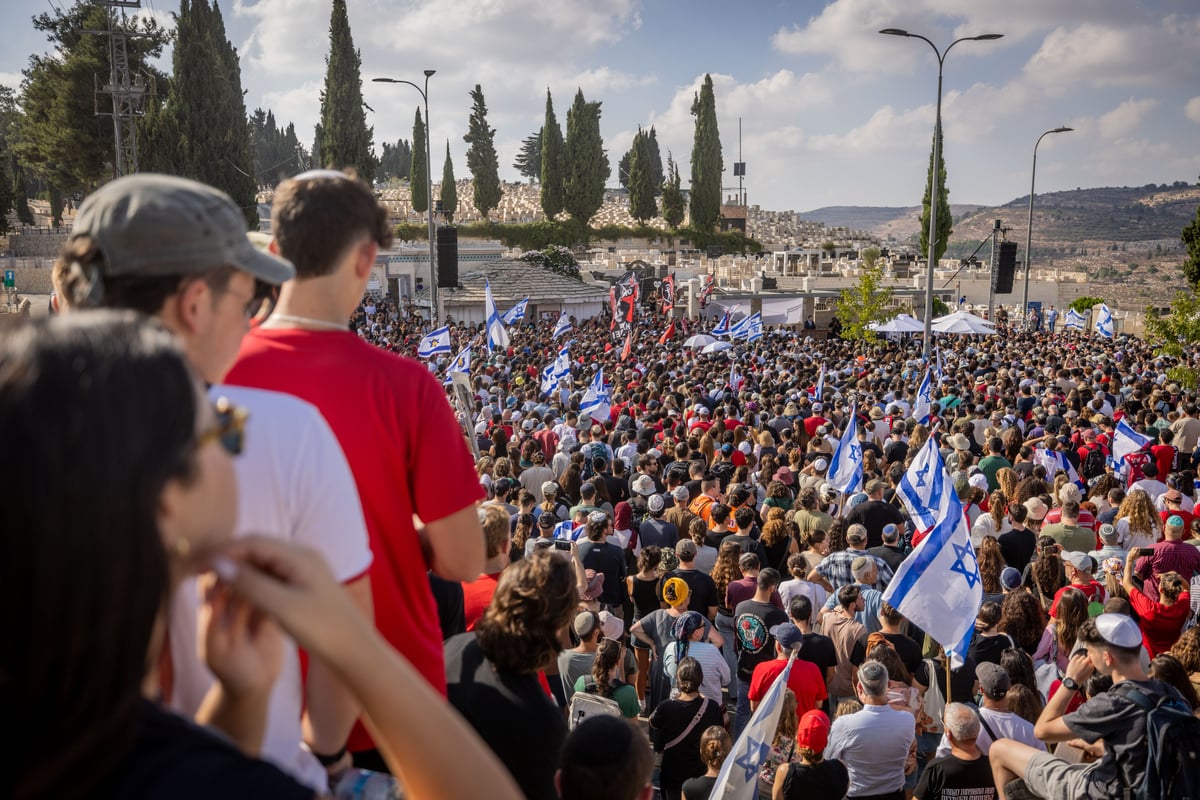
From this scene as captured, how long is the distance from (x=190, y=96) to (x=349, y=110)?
14.5 metres

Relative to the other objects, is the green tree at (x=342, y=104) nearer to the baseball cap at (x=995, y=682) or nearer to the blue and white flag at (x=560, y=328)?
the blue and white flag at (x=560, y=328)

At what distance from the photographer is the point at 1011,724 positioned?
16.2 feet

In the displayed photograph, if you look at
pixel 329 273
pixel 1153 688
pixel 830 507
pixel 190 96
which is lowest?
pixel 830 507

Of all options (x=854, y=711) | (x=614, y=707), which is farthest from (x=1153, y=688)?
(x=614, y=707)

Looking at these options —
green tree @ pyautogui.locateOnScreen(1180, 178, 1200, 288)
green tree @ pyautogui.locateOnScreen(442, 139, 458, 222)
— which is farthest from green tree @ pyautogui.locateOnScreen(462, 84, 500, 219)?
green tree @ pyautogui.locateOnScreen(1180, 178, 1200, 288)

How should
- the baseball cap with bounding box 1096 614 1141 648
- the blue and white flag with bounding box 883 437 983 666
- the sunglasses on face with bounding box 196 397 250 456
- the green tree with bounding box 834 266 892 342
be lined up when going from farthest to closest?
the green tree with bounding box 834 266 892 342
the blue and white flag with bounding box 883 437 983 666
the baseball cap with bounding box 1096 614 1141 648
the sunglasses on face with bounding box 196 397 250 456

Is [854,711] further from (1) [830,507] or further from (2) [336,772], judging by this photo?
(1) [830,507]

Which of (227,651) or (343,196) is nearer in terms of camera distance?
(227,651)

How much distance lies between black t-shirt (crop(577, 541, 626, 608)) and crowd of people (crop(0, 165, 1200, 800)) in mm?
29

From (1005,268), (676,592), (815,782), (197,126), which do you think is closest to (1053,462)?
(676,592)

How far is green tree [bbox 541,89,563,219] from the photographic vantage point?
65.4 metres

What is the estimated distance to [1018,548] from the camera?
806cm

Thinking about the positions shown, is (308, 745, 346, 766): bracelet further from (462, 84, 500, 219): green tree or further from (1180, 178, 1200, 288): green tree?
(462, 84, 500, 219): green tree

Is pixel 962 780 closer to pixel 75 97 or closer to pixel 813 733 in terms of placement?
pixel 813 733
